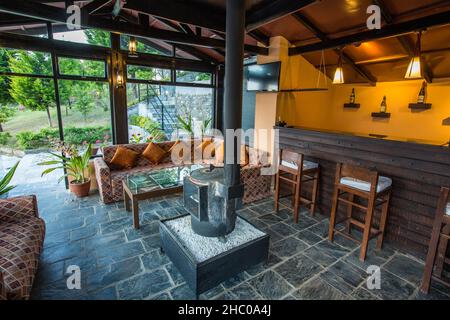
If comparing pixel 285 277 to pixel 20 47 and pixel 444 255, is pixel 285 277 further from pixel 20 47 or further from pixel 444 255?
pixel 20 47

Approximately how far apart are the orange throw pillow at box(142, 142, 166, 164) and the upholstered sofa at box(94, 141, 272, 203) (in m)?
0.07

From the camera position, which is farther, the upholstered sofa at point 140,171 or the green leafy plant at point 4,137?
the green leafy plant at point 4,137

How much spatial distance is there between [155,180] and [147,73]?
2813mm

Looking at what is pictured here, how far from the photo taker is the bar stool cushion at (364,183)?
265 cm

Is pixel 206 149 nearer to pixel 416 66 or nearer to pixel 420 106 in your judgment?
pixel 416 66

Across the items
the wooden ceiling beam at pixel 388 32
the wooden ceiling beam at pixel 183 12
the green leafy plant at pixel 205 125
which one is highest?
the wooden ceiling beam at pixel 183 12

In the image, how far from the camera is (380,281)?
2348mm

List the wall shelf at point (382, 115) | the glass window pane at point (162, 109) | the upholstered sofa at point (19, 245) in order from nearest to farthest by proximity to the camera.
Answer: the upholstered sofa at point (19, 245) → the wall shelf at point (382, 115) → the glass window pane at point (162, 109)

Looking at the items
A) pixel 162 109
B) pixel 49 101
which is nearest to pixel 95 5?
pixel 49 101

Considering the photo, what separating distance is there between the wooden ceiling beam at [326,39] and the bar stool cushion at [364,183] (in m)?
2.24

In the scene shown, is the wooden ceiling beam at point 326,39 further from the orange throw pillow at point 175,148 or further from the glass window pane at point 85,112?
the glass window pane at point 85,112

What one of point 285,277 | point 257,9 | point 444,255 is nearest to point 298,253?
point 285,277

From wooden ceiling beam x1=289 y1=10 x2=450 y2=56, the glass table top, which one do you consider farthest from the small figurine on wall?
the glass table top

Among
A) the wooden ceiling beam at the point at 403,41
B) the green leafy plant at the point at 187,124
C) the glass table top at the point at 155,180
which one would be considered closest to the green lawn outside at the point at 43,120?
the green leafy plant at the point at 187,124
